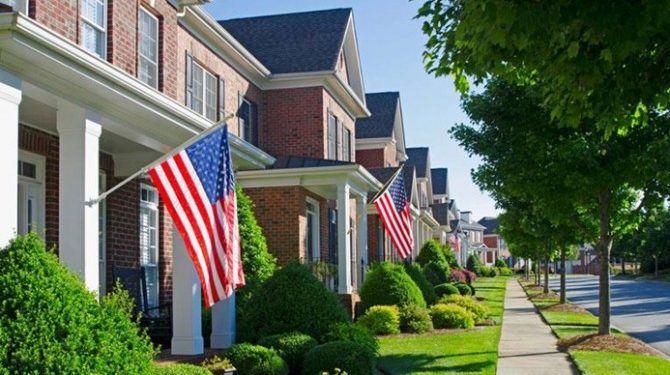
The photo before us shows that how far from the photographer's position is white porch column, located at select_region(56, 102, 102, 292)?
9.41 metres

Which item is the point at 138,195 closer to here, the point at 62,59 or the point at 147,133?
the point at 147,133

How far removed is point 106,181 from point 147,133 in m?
2.78

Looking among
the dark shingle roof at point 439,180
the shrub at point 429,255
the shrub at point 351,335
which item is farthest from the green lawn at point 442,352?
the dark shingle roof at point 439,180

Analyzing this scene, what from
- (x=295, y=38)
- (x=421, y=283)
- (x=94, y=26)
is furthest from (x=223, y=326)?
(x=295, y=38)

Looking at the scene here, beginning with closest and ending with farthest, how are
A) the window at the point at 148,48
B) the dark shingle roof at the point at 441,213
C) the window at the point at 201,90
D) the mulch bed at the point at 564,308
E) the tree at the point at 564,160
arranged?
the window at the point at 148,48 < the tree at the point at 564,160 < the window at the point at 201,90 < the mulch bed at the point at 564,308 < the dark shingle roof at the point at 441,213

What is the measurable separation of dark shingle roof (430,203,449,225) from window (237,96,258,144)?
34.7m

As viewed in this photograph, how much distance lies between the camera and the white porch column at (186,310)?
39.7 ft

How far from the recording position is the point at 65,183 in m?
9.47

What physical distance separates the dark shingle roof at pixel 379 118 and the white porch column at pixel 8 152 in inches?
1107

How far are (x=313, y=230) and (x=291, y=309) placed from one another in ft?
37.3

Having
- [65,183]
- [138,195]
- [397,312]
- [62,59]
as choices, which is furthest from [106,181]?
[397,312]

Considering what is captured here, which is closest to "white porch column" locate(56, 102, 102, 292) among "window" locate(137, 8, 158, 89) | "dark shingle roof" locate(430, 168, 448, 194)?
"window" locate(137, 8, 158, 89)

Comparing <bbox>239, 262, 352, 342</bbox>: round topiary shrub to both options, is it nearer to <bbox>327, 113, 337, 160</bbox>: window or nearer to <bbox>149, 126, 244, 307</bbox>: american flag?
<bbox>149, 126, 244, 307</bbox>: american flag

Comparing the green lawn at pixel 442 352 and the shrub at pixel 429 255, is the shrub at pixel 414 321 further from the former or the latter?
the shrub at pixel 429 255
